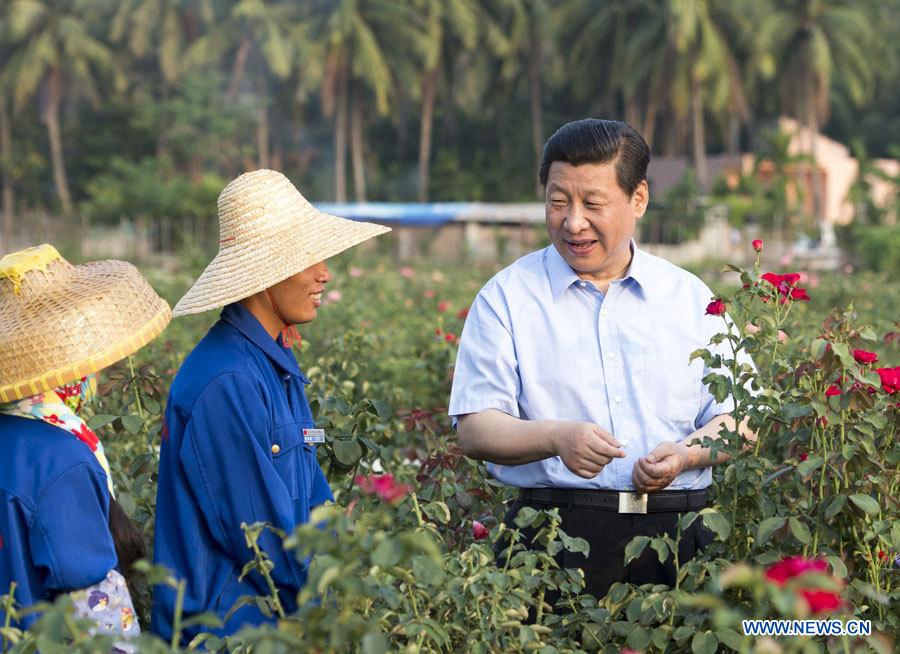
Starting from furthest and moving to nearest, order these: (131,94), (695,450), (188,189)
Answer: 1. (131,94)
2. (188,189)
3. (695,450)

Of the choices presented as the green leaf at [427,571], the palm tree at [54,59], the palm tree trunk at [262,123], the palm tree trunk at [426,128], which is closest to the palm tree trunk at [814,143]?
the palm tree trunk at [426,128]

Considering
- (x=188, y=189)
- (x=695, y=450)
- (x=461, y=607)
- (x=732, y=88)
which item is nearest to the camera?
(x=461, y=607)

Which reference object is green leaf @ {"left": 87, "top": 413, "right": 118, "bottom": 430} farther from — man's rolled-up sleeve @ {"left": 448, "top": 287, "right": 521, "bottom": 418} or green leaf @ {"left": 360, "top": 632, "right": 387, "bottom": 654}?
green leaf @ {"left": 360, "top": 632, "right": 387, "bottom": 654}

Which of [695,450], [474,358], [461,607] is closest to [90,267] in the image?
[474,358]

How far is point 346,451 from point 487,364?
41 centimetres

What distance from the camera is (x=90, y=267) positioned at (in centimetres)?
215

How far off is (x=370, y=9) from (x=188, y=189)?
37.0 feet

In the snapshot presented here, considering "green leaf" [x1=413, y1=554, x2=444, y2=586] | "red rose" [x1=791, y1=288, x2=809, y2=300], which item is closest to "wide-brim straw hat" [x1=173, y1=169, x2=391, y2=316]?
"green leaf" [x1=413, y1=554, x2=444, y2=586]

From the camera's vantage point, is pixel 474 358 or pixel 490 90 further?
pixel 490 90

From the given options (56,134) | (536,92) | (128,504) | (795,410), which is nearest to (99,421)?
(128,504)

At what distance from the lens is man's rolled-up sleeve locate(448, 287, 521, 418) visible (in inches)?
82.6

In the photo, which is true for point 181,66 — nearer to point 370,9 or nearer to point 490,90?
point 370,9

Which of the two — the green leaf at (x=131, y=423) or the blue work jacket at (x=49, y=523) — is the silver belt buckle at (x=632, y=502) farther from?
the green leaf at (x=131, y=423)

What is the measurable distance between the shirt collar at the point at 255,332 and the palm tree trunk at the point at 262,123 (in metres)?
36.4
